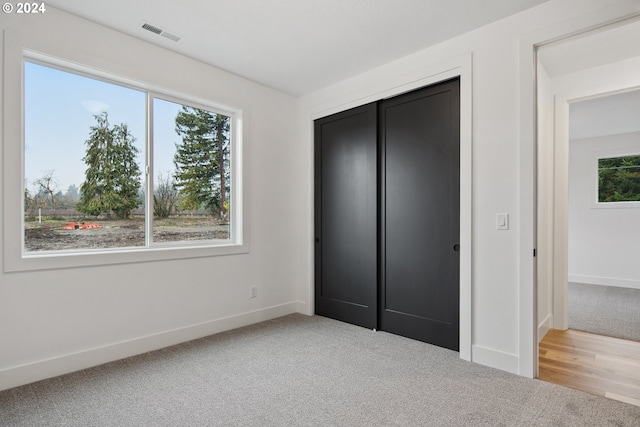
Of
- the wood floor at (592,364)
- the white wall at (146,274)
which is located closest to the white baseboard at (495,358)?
the wood floor at (592,364)

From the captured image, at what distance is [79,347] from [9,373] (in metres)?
0.38

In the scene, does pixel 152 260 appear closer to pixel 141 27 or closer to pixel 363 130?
pixel 141 27

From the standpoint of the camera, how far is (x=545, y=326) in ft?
10.6

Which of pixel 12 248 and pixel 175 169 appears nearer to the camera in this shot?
pixel 12 248

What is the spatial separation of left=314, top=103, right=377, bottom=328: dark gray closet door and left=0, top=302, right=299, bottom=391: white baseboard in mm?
786

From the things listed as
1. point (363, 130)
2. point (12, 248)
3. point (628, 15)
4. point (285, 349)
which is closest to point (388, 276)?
point (285, 349)

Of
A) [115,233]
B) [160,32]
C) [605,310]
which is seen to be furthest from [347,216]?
[605,310]

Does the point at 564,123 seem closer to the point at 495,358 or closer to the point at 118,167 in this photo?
the point at 495,358

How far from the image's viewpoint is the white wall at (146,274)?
2.24 m

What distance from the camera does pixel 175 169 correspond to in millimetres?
3184

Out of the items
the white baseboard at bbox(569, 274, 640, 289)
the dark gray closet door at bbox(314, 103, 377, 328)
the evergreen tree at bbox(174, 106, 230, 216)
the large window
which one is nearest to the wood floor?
the dark gray closet door at bbox(314, 103, 377, 328)

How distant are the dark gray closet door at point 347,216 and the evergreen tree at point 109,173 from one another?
72.4 inches

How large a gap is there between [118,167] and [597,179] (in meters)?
7.02

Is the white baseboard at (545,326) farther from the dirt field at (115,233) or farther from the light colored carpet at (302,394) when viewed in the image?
the dirt field at (115,233)
